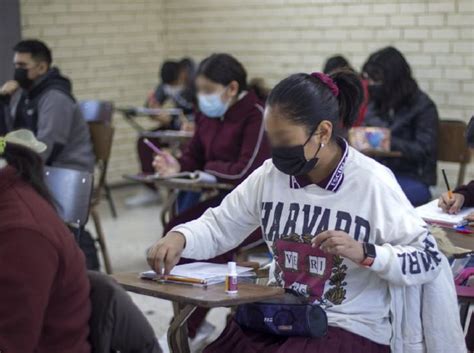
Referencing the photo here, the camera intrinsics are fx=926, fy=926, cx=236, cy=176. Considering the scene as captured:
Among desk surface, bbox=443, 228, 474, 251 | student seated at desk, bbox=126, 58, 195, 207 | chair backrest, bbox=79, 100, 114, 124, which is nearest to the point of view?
desk surface, bbox=443, 228, 474, 251

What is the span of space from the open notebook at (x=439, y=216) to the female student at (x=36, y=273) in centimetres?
135

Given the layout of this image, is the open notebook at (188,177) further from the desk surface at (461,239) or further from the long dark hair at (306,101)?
the long dark hair at (306,101)

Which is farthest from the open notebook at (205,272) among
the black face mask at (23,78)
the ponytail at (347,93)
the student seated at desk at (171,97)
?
the student seated at desk at (171,97)

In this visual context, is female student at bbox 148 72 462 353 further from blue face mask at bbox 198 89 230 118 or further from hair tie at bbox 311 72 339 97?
blue face mask at bbox 198 89 230 118

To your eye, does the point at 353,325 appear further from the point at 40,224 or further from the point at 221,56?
the point at 221,56

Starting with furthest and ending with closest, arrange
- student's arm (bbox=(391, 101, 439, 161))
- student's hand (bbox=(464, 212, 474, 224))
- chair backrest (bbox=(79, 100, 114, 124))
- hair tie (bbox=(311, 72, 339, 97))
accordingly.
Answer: chair backrest (bbox=(79, 100, 114, 124)), student's arm (bbox=(391, 101, 439, 161)), student's hand (bbox=(464, 212, 474, 224)), hair tie (bbox=(311, 72, 339, 97))

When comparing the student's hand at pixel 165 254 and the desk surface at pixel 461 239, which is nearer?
the student's hand at pixel 165 254

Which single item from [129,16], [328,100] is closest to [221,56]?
[328,100]

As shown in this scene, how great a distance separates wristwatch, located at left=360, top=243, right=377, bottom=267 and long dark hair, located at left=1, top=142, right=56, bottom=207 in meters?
0.76

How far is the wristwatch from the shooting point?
7.47 ft

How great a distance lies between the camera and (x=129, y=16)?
7957 millimetres

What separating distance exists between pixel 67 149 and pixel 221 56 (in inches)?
46.0

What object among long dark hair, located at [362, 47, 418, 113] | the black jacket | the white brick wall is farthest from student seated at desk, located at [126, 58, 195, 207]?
the black jacket

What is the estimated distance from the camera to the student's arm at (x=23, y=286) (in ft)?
6.25
